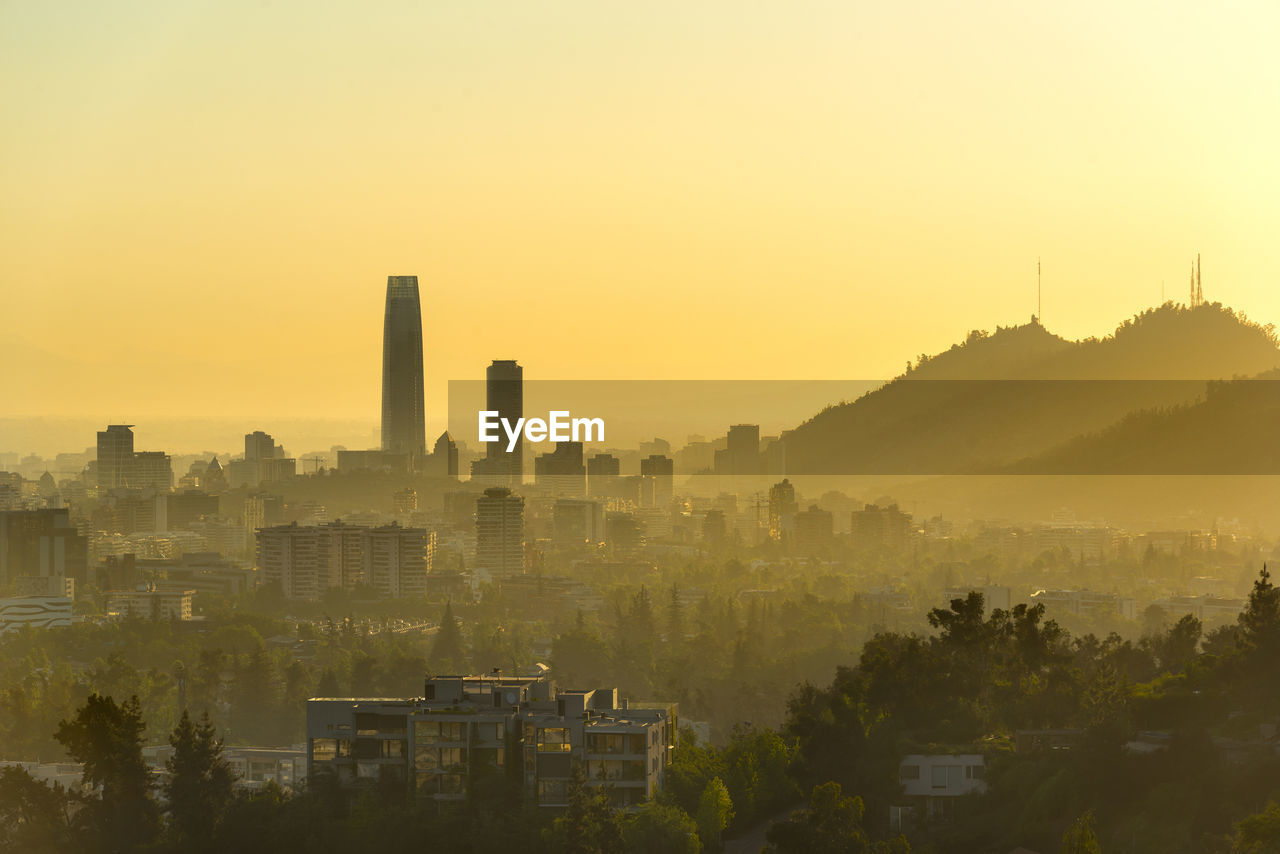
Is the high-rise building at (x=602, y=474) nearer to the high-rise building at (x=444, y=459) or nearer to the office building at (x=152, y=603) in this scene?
the high-rise building at (x=444, y=459)

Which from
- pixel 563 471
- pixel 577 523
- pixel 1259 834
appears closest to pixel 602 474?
pixel 563 471

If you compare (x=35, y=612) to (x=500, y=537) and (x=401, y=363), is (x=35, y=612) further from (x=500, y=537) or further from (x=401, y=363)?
Answer: (x=401, y=363)

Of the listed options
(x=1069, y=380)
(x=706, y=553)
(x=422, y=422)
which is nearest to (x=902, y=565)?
(x=706, y=553)

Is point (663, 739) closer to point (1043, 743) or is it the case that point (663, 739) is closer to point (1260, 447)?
point (1043, 743)

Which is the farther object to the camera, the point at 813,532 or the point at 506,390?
the point at 813,532

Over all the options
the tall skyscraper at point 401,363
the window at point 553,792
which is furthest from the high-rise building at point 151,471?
the window at point 553,792

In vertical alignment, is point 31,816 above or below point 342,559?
below
